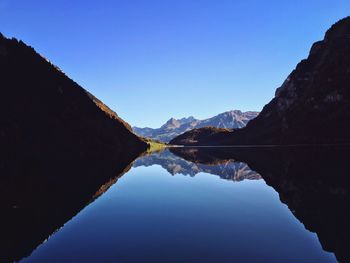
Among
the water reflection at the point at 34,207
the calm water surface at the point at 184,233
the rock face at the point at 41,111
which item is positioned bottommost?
the calm water surface at the point at 184,233

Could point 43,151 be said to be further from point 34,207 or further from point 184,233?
point 184,233

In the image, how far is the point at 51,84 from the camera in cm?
15538

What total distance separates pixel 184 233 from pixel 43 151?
9642 centimetres

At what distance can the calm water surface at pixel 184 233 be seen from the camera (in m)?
17.1

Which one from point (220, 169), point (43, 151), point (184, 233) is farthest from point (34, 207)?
point (43, 151)

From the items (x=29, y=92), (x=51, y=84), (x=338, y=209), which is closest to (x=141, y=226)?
(x=338, y=209)

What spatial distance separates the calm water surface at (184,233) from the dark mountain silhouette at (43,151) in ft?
7.53

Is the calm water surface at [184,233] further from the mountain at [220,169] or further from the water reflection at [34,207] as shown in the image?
the mountain at [220,169]

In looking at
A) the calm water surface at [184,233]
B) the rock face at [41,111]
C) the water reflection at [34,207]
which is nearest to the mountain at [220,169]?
the calm water surface at [184,233]

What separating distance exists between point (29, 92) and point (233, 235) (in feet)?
440

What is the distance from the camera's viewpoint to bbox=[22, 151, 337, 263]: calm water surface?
1711 centimetres

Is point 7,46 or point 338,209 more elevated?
point 7,46

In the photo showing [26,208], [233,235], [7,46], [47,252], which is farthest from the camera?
[7,46]

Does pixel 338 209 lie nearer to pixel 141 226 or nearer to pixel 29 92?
pixel 141 226
